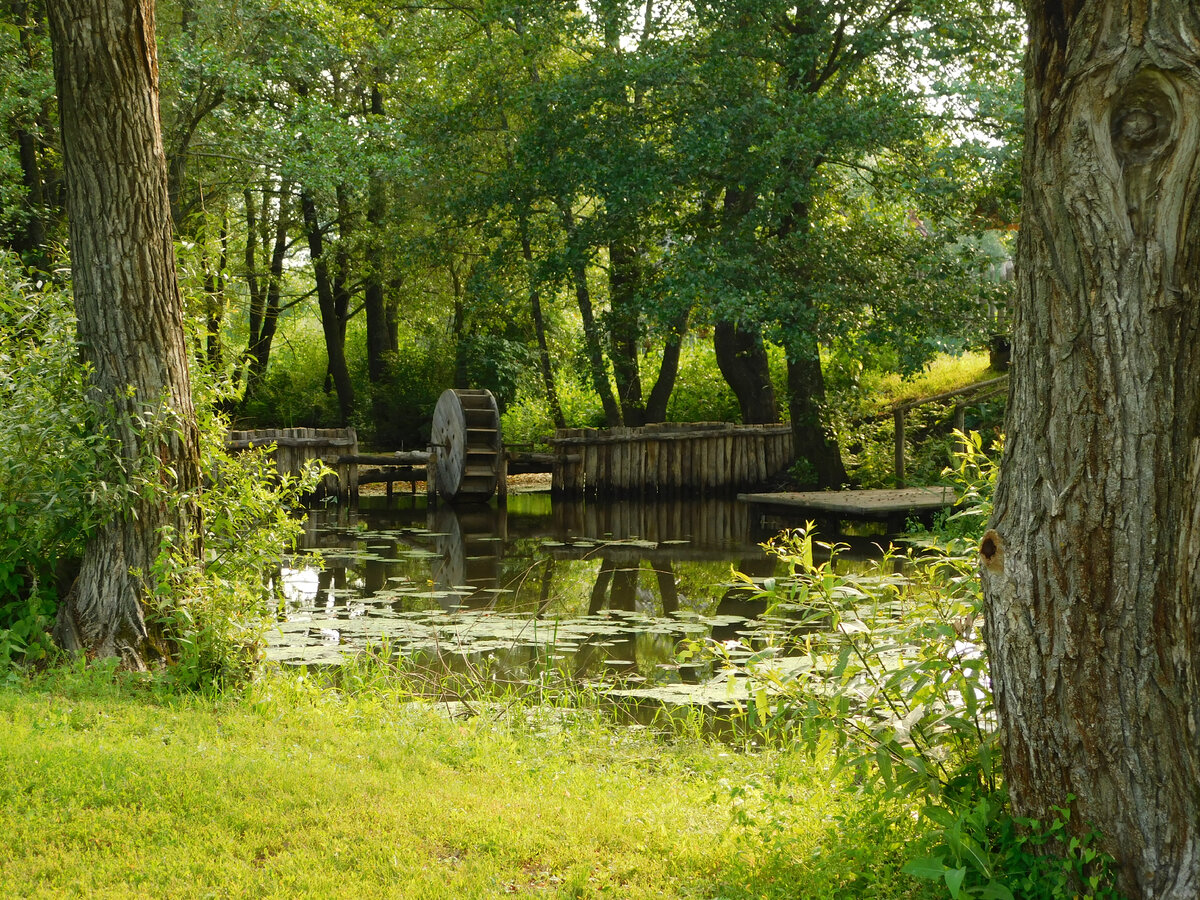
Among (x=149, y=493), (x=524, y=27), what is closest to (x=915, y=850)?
(x=149, y=493)

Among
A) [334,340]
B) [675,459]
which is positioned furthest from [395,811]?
[334,340]

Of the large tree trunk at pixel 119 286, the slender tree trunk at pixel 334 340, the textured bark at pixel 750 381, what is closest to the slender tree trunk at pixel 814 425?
the textured bark at pixel 750 381

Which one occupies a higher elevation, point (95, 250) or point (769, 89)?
point (769, 89)

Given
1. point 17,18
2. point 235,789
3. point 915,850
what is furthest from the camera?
point 17,18

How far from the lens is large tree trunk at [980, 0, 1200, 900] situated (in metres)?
2.87

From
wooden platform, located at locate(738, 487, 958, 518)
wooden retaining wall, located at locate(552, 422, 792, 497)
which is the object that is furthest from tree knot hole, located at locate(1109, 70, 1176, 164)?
wooden retaining wall, located at locate(552, 422, 792, 497)

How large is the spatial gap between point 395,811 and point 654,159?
12.2 meters

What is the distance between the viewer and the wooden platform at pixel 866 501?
1393cm

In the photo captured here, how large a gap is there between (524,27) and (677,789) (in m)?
15.5

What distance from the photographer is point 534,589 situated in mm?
10719

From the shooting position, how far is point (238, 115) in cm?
1856

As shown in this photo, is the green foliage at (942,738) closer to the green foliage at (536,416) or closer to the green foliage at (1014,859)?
the green foliage at (1014,859)

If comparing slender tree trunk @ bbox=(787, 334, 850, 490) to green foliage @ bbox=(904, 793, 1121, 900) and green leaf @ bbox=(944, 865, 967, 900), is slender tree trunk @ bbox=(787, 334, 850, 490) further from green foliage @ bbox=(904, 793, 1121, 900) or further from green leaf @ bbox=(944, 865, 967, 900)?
green leaf @ bbox=(944, 865, 967, 900)

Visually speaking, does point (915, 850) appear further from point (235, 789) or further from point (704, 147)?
point (704, 147)
